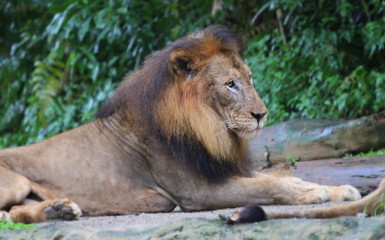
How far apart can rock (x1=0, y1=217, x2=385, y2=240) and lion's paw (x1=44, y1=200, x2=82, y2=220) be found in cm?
95

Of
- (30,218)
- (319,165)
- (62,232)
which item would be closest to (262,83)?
(319,165)

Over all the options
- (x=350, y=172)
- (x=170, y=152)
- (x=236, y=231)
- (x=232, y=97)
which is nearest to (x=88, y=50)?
(x=170, y=152)

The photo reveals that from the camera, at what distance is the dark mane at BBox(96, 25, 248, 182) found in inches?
221

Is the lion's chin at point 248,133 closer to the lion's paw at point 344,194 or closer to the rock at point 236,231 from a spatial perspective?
the lion's paw at point 344,194

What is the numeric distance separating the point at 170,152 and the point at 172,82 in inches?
21.1

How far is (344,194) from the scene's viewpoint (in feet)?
16.9

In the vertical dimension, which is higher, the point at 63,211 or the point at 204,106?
the point at 204,106

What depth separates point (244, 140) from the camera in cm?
579

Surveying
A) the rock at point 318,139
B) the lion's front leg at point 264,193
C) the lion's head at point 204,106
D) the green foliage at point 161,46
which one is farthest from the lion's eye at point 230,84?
the green foliage at point 161,46

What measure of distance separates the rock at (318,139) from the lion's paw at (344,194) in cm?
222

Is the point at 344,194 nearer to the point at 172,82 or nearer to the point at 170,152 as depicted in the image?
the point at 170,152

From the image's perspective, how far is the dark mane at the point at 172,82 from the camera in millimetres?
5621

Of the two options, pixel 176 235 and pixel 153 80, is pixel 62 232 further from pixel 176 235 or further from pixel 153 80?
pixel 153 80

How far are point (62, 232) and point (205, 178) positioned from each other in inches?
69.2
